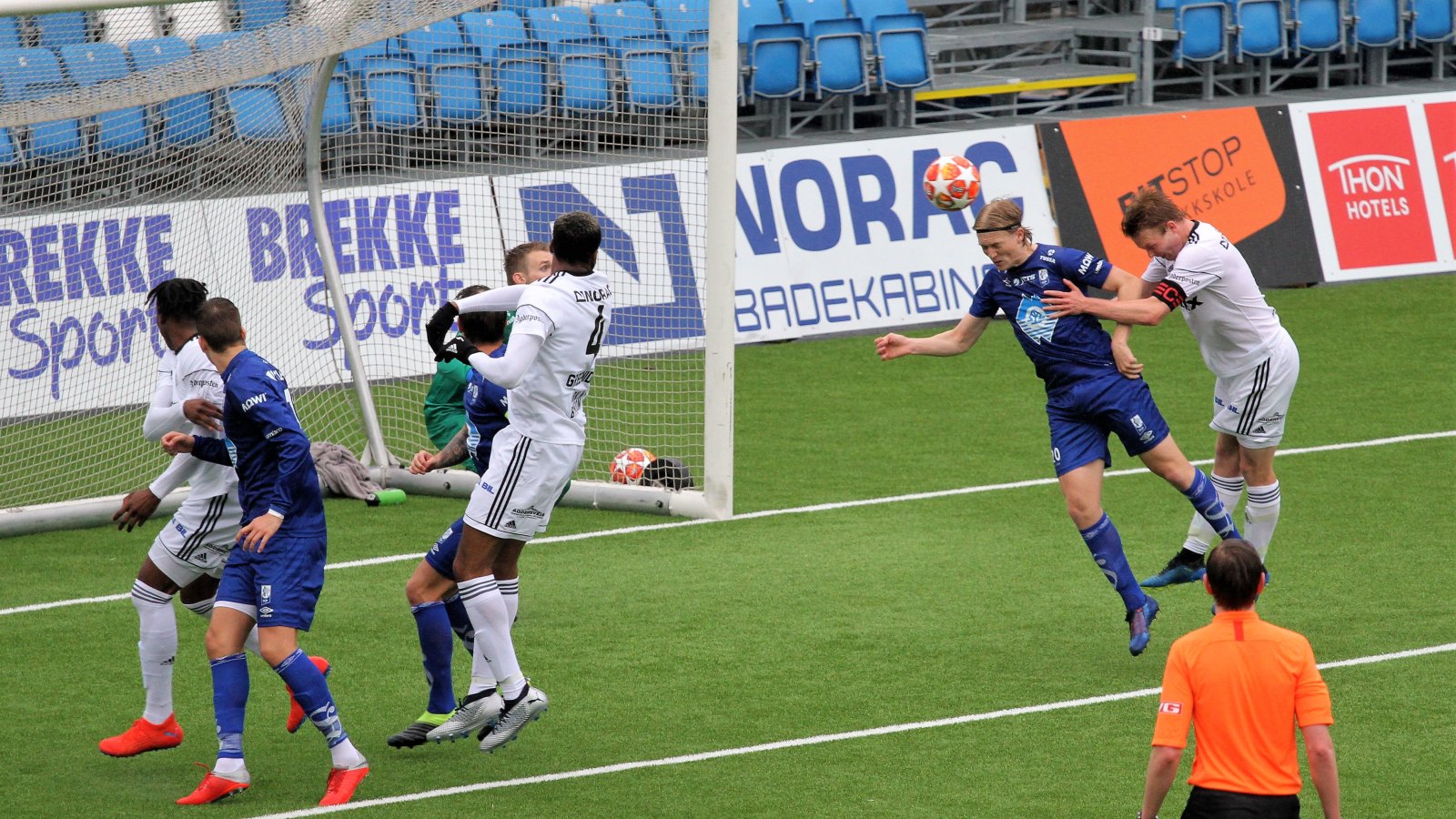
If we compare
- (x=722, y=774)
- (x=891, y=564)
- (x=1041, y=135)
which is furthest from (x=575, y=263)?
(x=1041, y=135)

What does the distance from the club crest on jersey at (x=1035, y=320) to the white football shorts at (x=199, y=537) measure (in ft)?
11.2

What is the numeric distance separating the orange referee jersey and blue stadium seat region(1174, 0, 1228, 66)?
1577 cm

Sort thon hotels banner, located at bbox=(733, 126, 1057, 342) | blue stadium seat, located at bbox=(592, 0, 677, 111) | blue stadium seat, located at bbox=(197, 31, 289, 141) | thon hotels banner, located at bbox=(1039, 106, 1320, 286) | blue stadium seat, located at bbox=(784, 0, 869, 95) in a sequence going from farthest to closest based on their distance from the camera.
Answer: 1. blue stadium seat, located at bbox=(784, 0, 869, 95)
2. thon hotels banner, located at bbox=(1039, 106, 1320, 286)
3. thon hotels banner, located at bbox=(733, 126, 1057, 342)
4. blue stadium seat, located at bbox=(592, 0, 677, 111)
5. blue stadium seat, located at bbox=(197, 31, 289, 141)

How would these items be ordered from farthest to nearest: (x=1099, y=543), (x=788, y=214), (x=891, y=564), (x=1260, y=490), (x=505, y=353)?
(x=788, y=214)
(x=891, y=564)
(x=1260, y=490)
(x=1099, y=543)
(x=505, y=353)

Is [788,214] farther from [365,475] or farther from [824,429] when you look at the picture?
[365,475]

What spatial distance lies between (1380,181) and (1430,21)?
4605mm

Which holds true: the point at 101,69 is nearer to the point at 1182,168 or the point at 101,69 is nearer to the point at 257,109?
the point at 257,109

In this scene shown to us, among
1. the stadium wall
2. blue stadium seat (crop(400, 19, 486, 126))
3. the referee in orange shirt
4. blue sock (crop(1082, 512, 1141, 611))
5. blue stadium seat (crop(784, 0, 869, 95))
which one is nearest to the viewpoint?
the referee in orange shirt

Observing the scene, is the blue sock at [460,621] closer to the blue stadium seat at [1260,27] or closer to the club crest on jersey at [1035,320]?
the club crest on jersey at [1035,320]

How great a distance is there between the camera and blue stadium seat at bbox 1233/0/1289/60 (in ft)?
64.4

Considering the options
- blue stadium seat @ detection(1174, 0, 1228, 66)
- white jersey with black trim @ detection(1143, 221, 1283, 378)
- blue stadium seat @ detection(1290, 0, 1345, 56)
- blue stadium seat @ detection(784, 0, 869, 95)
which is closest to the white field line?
white jersey with black trim @ detection(1143, 221, 1283, 378)

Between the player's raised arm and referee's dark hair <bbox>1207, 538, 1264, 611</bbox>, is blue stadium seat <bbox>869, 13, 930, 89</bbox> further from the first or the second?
referee's dark hair <bbox>1207, 538, 1264, 611</bbox>

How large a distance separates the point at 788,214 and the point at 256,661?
25.8ft

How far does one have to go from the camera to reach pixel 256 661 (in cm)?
815
